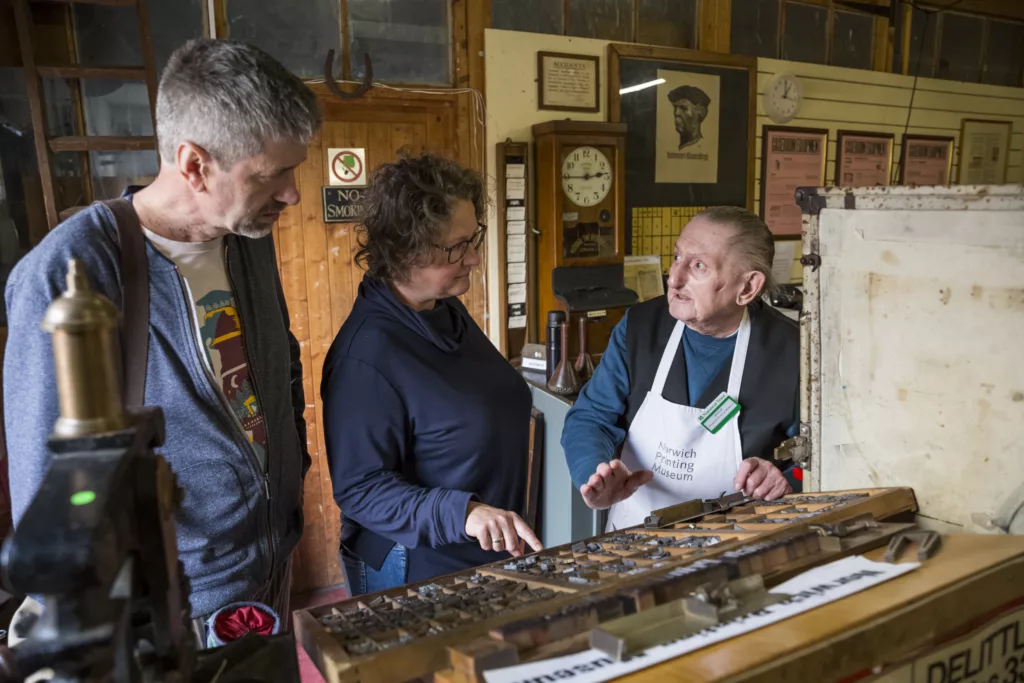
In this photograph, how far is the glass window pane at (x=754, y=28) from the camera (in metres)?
4.21

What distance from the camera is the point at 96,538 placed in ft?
1.61

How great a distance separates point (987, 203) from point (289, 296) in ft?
9.45

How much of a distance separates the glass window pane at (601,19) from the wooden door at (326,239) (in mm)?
754

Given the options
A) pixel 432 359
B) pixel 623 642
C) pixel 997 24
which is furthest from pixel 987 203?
pixel 997 24

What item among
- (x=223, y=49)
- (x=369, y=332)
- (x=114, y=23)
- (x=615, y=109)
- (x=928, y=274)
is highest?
(x=114, y=23)

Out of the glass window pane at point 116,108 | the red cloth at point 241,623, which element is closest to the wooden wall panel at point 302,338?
the glass window pane at point 116,108

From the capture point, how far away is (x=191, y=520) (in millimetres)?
1255

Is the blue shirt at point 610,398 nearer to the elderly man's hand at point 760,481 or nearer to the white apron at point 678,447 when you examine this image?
the white apron at point 678,447

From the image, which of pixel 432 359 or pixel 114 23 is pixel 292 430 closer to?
pixel 432 359

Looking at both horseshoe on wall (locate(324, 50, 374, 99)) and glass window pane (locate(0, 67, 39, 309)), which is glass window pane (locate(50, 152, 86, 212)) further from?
horseshoe on wall (locate(324, 50, 374, 99))

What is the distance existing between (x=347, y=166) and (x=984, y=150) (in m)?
4.67

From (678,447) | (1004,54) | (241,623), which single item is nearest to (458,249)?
(678,447)

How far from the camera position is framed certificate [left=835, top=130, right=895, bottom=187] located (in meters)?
4.68

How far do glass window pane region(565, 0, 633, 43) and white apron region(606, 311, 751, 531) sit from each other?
248 cm
